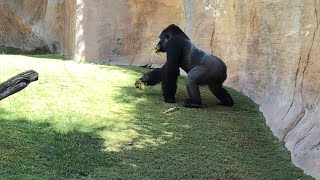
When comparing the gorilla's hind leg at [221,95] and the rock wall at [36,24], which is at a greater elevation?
the gorilla's hind leg at [221,95]

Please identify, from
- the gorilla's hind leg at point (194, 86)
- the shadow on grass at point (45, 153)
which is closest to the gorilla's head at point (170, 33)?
the gorilla's hind leg at point (194, 86)

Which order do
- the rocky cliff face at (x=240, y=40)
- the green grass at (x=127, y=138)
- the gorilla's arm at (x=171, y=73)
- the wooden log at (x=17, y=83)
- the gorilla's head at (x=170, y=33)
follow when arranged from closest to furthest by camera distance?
the wooden log at (x=17, y=83) → the green grass at (x=127, y=138) → the rocky cliff face at (x=240, y=40) → the gorilla's arm at (x=171, y=73) → the gorilla's head at (x=170, y=33)

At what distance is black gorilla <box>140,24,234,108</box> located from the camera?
5969mm

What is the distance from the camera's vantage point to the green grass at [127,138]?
12.0ft

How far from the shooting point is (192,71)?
6.03 meters

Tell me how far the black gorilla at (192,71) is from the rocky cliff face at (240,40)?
55cm

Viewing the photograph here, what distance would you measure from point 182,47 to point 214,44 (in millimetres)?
1821

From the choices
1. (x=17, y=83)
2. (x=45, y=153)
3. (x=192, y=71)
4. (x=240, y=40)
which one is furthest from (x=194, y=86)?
(x=17, y=83)

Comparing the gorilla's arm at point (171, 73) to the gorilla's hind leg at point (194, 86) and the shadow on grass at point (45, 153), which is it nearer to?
the gorilla's hind leg at point (194, 86)

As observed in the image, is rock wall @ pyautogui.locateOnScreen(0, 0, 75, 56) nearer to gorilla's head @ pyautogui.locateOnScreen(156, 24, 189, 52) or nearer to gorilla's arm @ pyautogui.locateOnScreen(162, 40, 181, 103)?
gorilla's head @ pyautogui.locateOnScreen(156, 24, 189, 52)

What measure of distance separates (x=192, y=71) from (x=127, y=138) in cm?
181

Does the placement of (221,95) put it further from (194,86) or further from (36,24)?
(36,24)

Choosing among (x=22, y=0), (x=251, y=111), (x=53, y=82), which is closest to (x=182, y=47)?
(x=251, y=111)

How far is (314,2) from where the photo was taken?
15.2 feet
